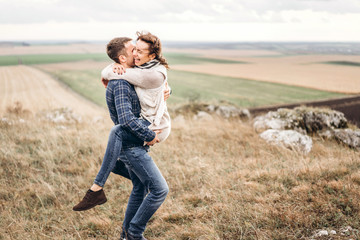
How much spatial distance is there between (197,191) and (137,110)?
2087mm

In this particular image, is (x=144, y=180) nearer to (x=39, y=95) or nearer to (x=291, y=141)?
(x=291, y=141)

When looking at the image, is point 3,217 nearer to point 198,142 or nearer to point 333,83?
point 198,142

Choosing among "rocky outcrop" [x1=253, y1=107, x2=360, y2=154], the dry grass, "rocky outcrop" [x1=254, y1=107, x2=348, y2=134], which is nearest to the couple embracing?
the dry grass

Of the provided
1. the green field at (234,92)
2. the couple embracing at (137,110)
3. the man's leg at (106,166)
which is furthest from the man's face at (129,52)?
the green field at (234,92)

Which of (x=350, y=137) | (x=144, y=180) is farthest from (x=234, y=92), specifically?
(x=144, y=180)

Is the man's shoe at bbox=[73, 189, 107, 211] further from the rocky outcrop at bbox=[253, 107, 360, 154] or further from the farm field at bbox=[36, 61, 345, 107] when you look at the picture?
the farm field at bbox=[36, 61, 345, 107]

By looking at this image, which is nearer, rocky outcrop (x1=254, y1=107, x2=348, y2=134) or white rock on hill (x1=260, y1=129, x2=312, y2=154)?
white rock on hill (x1=260, y1=129, x2=312, y2=154)

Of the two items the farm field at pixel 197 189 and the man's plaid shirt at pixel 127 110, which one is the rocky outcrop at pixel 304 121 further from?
the man's plaid shirt at pixel 127 110

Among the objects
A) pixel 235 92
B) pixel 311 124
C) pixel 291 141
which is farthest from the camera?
pixel 235 92

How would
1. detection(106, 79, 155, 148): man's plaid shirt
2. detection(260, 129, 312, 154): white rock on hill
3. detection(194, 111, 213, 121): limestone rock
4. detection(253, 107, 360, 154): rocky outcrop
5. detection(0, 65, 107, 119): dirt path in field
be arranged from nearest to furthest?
detection(106, 79, 155, 148): man's plaid shirt
detection(260, 129, 312, 154): white rock on hill
detection(253, 107, 360, 154): rocky outcrop
detection(194, 111, 213, 121): limestone rock
detection(0, 65, 107, 119): dirt path in field

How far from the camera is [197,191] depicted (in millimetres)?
4156

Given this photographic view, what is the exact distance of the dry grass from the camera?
3.07m

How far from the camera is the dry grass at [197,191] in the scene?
121 inches

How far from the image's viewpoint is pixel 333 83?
34844 mm
